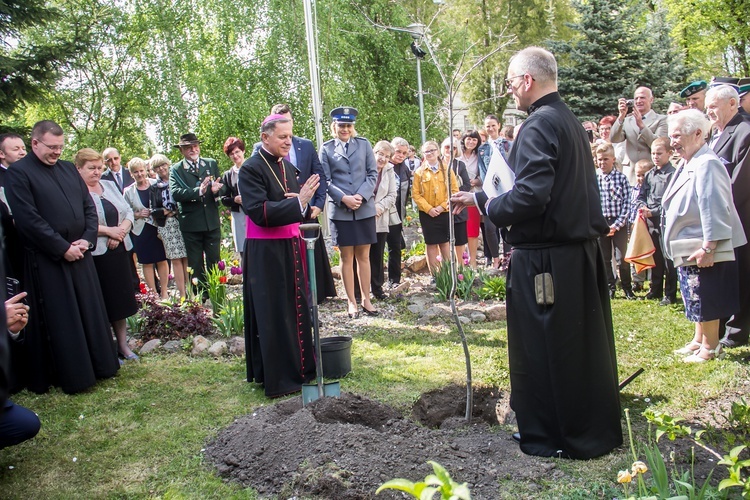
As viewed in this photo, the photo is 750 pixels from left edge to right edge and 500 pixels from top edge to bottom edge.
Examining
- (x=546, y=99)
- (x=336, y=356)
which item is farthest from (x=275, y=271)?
(x=546, y=99)

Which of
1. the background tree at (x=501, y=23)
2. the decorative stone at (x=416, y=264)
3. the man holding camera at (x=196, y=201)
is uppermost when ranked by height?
the background tree at (x=501, y=23)

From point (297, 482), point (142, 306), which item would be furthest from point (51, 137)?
point (297, 482)

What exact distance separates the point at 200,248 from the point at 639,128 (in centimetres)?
673

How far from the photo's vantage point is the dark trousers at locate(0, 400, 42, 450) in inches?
153

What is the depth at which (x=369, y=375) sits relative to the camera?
5.86 metres

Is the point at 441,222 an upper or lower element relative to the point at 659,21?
lower

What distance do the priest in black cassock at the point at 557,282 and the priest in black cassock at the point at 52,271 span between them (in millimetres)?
4034

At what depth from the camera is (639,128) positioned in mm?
9516

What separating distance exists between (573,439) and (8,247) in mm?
5222

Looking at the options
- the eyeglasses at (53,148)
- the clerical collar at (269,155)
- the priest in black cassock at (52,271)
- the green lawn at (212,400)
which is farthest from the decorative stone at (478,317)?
the eyeglasses at (53,148)

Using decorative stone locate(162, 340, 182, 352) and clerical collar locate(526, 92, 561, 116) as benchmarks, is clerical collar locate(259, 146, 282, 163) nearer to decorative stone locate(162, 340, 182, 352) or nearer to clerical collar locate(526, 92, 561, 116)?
clerical collar locate(526, 92, 561, 116)

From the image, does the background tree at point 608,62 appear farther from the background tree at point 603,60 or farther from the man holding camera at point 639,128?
the man holding camera at point 639,128

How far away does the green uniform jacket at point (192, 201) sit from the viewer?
888 centimetres

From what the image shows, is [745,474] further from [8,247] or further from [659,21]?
[659,21]
